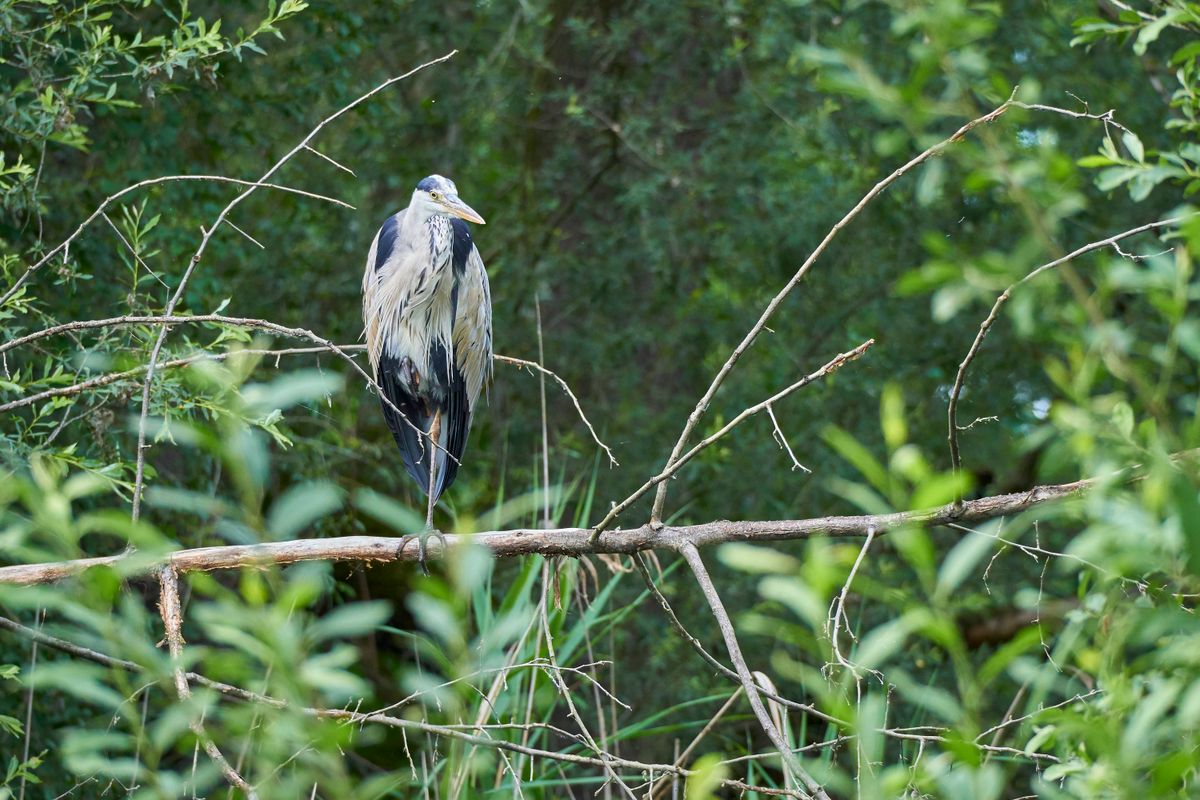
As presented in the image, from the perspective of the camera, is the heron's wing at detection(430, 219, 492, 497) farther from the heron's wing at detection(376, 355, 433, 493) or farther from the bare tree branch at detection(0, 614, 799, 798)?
the bare tree branch at detection(0, 614, 799, 798)

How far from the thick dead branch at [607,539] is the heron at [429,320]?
1.49 metres

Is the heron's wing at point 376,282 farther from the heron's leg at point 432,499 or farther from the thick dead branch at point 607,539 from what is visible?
the thick dead branch at point 607,539

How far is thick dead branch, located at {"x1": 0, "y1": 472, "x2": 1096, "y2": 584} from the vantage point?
6.63 feet

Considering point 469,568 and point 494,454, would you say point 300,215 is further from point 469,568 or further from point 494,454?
point 469,568

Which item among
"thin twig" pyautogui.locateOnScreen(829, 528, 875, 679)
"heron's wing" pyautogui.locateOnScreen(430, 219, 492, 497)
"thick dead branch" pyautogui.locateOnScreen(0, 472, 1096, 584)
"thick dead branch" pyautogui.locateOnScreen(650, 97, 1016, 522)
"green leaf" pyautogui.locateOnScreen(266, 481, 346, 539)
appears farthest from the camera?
"heron's wing" pyautogui.locateOnScreen(430, 219, 492, 497)

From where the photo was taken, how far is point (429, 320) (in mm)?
4051

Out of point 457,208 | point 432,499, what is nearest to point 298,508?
point 432,499

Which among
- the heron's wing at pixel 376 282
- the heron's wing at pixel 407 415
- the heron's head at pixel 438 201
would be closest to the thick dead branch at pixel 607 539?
the heron's wing at pixel 407 415

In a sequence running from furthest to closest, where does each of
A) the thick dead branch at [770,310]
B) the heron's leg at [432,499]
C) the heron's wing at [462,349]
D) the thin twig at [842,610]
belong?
1. the heron's wing at [462,349]
2. the heron's leg at [432,499]
3. the thick dead branch at [770,310]
4. the thin twig at [842,610]

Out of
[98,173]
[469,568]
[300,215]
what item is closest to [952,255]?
[469,568]

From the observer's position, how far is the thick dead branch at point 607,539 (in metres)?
2.02

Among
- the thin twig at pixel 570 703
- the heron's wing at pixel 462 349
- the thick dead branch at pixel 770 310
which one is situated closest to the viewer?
the thin twig at pixel 570 703

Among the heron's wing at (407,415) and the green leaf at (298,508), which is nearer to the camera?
the green leaf at (298,508)

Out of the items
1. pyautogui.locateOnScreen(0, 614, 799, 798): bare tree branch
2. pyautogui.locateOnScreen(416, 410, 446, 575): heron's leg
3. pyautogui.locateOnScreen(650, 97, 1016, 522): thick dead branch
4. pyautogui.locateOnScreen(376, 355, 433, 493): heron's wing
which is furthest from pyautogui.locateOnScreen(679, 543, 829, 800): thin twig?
pyautogui.locateOnScreen(376, 355, 433, 493): heron's wing
